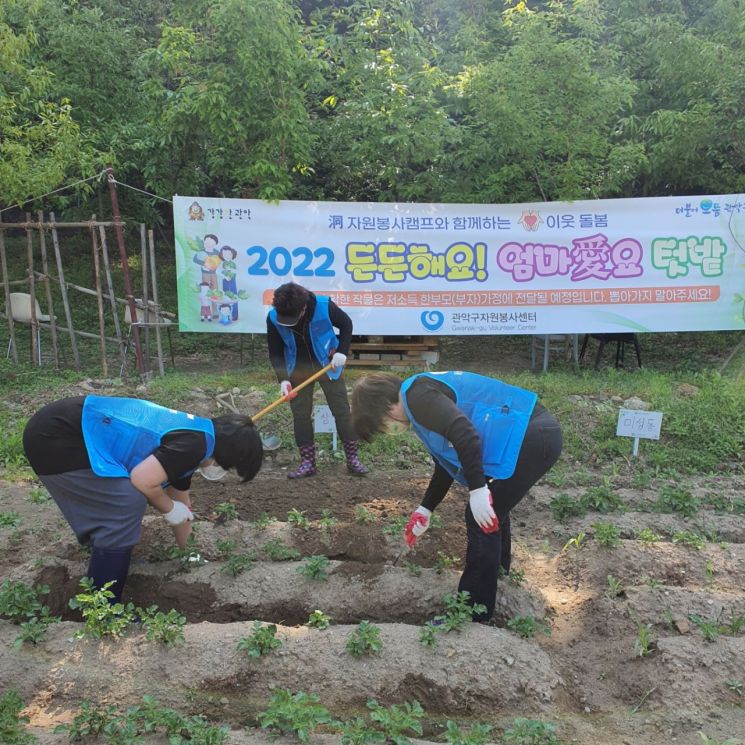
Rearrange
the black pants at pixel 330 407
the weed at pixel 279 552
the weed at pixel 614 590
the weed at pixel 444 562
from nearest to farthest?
the weed at pixel 614 590 < the weed at pixel 444 562 < the weed at pixel 279 552 < the black pants at pixel 330 407

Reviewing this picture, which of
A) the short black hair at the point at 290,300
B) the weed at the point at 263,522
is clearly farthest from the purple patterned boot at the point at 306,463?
the short black hair at the point at 290,300

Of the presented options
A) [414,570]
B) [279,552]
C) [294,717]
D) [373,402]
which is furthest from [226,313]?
[294,717]

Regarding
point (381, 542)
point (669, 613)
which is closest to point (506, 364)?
point (381, 542)

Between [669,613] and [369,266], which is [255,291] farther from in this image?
[669,613]

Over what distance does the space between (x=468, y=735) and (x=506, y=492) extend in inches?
41.3

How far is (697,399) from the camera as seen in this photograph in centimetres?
682

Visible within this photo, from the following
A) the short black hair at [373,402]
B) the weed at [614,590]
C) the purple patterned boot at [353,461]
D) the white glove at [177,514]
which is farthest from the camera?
the purple patterned boot at [353,461]

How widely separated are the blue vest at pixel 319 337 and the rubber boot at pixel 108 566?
223cm

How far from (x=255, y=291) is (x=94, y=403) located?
4071 millimetres

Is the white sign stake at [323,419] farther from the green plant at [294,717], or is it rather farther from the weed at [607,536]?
the green plant at [294,717]

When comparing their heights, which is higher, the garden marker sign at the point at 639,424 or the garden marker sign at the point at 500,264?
the garden marker sign at the point at 500,264

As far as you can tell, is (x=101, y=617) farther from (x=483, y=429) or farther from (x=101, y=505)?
(x=483, y=429)

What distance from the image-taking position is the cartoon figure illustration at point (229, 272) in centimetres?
736

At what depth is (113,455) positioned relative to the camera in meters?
3.44
